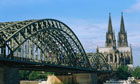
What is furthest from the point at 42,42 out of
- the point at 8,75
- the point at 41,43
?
the point at 8,75

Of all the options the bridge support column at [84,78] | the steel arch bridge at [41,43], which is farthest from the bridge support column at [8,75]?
the bridge support column at [84,78]

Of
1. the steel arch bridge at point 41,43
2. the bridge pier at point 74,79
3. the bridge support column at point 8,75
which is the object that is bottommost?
the bridge pier at point 74,79

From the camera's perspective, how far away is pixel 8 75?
52.1 m

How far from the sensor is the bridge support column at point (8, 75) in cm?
5091

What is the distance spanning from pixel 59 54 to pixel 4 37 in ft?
126

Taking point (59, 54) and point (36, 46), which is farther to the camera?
point (59, 54)

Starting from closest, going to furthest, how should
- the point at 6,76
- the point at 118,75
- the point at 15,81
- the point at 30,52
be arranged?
the point at 6,76, the point at 15,81, the point at 30,52, the point at 118,75

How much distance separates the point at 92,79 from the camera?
107125 mm

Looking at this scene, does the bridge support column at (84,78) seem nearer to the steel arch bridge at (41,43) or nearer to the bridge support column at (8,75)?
the steel arch bridge at (41,43)

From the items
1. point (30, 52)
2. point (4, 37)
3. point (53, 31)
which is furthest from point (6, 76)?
point (53, 31)

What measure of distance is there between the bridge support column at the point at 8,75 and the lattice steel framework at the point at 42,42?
86.2 inches

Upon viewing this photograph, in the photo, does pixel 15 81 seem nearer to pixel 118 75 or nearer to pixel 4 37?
pixel 4 37

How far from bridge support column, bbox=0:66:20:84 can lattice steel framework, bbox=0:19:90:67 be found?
7.19 feet

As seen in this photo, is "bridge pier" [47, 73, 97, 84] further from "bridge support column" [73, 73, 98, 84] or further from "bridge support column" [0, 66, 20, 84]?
"bridge support column" [0, 66, 20, 84]
